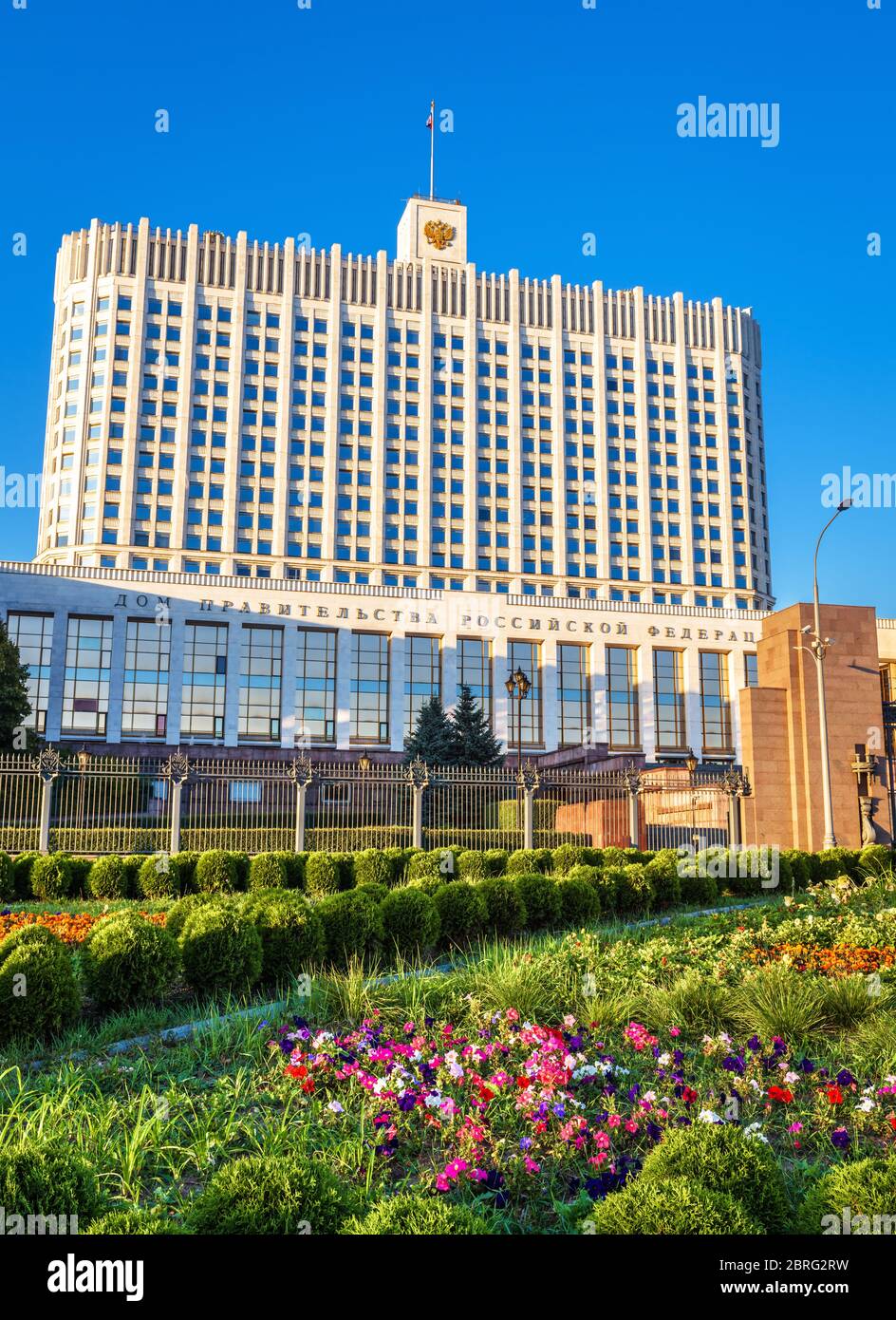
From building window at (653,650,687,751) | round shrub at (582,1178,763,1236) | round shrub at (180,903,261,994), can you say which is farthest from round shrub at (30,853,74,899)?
building window at (653,650,687,751)

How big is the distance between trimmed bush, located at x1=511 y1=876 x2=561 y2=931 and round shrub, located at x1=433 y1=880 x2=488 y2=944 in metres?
1.19

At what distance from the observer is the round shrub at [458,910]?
12609 millimetres

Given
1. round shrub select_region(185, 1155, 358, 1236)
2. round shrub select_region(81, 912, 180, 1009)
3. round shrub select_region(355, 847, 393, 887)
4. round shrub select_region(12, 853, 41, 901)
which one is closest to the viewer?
round shrub select_region(185, 1155, 358, 1236)

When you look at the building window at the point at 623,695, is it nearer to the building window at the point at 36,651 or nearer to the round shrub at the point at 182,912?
the building window at the point at 36,651

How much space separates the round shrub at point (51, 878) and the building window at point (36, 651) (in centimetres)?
3638

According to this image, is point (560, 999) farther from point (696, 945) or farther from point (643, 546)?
point (643, 546)

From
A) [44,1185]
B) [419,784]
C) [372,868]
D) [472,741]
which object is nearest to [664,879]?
[372,868]

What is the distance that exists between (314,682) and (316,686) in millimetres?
369

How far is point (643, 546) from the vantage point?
94.7m

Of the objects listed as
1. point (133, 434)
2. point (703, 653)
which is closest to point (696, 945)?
point (703, 653)

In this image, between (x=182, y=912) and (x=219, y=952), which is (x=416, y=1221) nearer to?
(x=219, y=952)

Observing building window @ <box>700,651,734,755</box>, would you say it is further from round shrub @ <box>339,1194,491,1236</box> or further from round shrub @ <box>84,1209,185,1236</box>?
round shrub @ <box>84,1209,185,1236</box>

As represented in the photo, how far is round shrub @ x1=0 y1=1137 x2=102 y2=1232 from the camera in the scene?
4.32m
